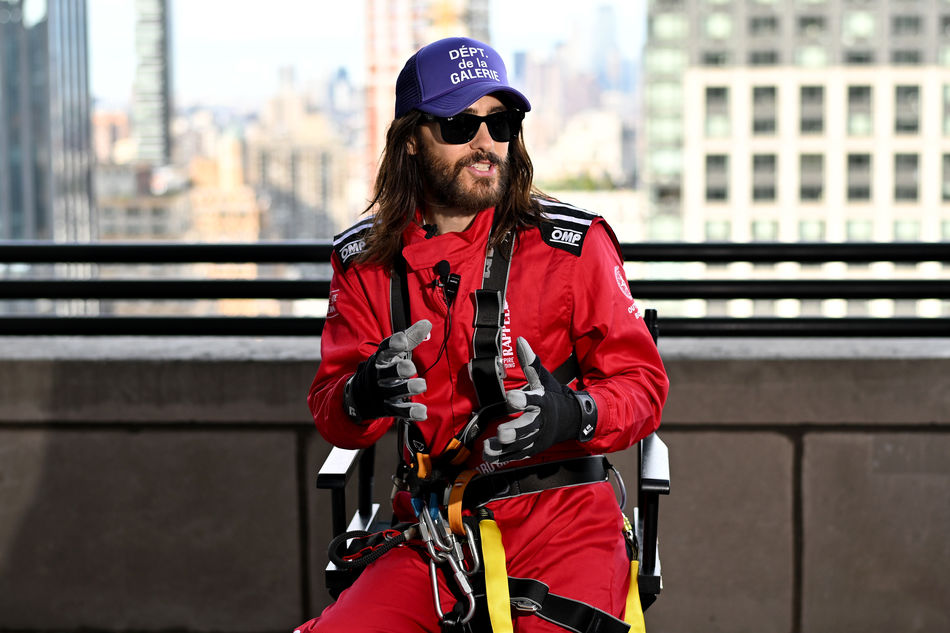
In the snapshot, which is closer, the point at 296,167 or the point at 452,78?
the point at 452,78

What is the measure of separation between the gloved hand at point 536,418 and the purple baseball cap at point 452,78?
0.65 meters

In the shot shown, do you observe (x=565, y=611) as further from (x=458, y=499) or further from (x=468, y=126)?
(x=468, y=126)

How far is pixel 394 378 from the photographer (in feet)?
7.22

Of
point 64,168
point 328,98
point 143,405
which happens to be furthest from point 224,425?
point 328,98

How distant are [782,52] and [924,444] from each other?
368 feet

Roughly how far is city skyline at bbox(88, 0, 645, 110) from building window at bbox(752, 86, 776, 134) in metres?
48.9

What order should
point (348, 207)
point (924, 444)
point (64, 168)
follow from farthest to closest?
point (348, 207), point (64, 168), point (924, 444)

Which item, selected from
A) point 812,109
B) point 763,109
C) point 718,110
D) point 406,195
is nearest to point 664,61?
point 718,110

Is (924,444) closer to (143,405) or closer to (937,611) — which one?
(937,611)

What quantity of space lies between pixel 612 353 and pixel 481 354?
1.02 feet

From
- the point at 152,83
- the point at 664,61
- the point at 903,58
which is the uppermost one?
the point at 152,83

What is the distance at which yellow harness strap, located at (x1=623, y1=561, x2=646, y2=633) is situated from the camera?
92.5 inches

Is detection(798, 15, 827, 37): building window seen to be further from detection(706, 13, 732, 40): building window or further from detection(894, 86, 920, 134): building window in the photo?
detection(894, 86, 920, 134): building window

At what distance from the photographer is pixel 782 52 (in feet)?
358
